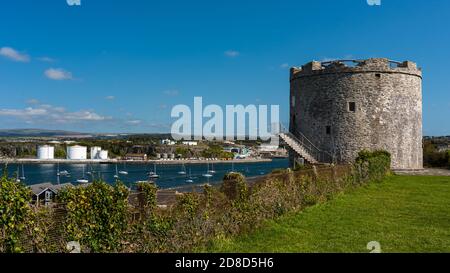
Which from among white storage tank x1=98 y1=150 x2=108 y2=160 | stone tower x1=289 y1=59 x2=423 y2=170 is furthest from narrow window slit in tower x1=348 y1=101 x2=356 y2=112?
white storage tank x1=98 y1=150 x2=108 y2=160

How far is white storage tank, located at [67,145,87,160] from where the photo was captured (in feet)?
524

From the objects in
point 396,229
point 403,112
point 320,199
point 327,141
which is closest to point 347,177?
point 320,199

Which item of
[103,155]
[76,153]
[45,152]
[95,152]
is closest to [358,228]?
[103,155]

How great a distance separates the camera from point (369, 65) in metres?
25.4

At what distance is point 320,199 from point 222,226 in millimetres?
5710

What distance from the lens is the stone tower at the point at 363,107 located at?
2545 cm

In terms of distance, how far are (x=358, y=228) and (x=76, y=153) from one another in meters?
160

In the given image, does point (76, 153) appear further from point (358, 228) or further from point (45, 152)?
point (358, 228)

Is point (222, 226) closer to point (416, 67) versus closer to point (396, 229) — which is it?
point (396, 229)

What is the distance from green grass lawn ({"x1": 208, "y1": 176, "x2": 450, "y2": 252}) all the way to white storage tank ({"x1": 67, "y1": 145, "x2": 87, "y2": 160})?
15506cm

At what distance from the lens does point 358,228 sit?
31.8 feet

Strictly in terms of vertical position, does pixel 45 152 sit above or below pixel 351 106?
below

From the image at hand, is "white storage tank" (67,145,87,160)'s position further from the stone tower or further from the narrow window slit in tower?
the narrow window slit in tower

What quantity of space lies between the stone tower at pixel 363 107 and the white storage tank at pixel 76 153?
144 metres
